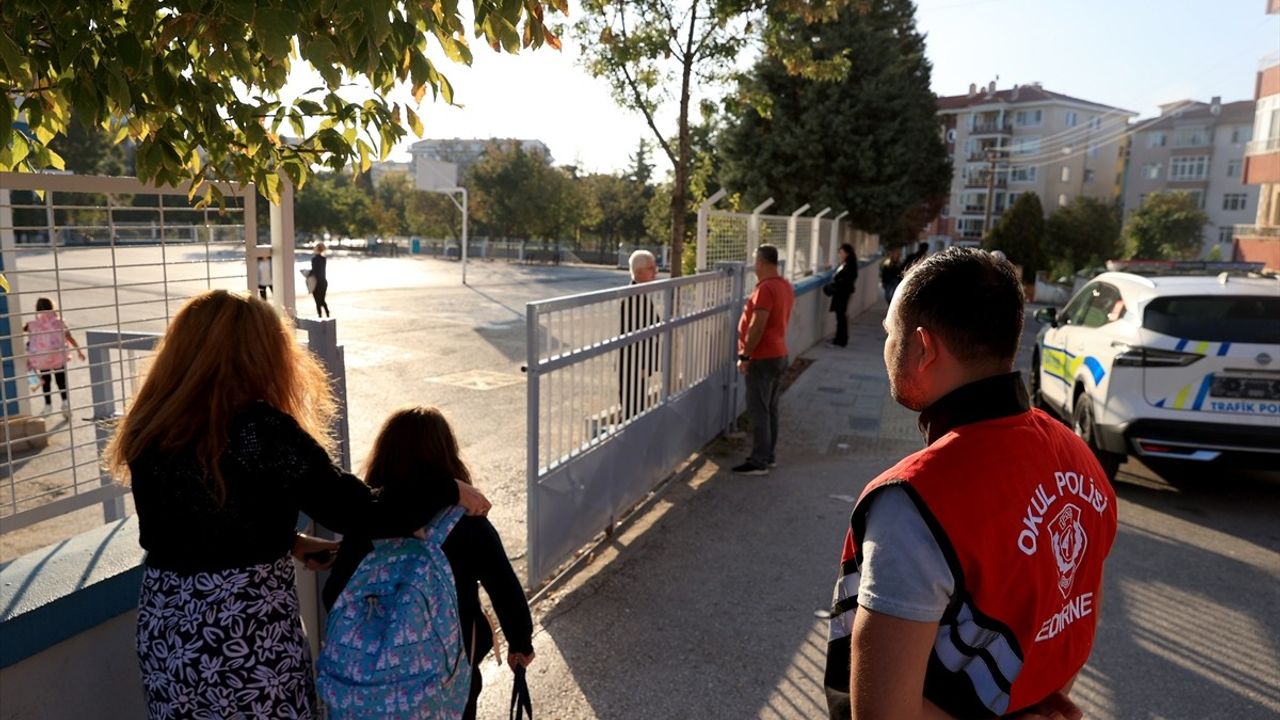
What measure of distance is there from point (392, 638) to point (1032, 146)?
299 feet

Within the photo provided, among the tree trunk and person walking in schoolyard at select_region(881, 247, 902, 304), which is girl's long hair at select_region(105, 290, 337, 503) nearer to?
the tree trunk

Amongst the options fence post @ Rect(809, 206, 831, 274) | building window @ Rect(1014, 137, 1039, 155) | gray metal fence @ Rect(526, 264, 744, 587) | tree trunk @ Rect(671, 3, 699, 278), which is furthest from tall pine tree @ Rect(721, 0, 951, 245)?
building window @ Rect(1014, 137, 1039, 155)

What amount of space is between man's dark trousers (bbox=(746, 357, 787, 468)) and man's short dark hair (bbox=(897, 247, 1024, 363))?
18.1ft

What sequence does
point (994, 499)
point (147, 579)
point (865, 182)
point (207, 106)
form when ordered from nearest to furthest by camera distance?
point (994, 499) → point (147, 579) → point (207, 106) → point (865, 182)

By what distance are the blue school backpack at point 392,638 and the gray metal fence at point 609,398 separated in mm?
2076

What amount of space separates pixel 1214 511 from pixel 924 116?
22.2 meters

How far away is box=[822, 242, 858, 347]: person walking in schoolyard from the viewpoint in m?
14.7

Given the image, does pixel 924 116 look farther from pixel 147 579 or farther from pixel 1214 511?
pixel 147 579

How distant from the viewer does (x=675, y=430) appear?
6.78 metres

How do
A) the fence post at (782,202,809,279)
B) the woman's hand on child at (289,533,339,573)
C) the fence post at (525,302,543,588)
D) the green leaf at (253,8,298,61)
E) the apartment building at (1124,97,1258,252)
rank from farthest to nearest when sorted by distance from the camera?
the apartment building at (1124,97,1258,252), the fence post at (782,202,809,279), the fence post at (525,302,543,588), the woman's hand on child at (289,533,339,573), the green leaf at (253,8,298,61)

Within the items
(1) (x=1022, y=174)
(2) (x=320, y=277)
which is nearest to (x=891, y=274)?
(2) (x=320, y=277)

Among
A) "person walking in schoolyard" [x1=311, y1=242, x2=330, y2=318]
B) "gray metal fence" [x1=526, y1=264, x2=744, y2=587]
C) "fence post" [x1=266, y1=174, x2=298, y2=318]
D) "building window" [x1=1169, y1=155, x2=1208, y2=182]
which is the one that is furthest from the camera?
"building window" [x1=1169, y1=155, x2=1208, y2=182]

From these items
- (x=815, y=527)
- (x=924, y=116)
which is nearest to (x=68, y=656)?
(x=815, y=527)

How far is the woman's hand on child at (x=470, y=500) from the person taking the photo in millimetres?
2402
